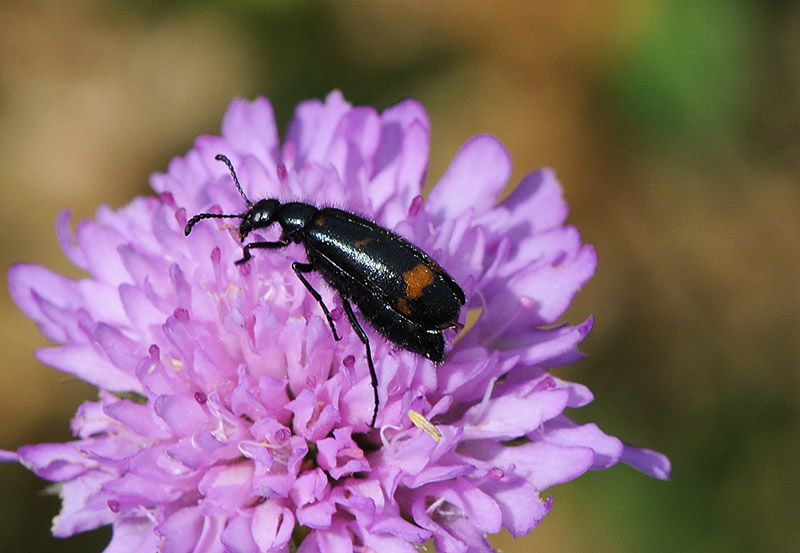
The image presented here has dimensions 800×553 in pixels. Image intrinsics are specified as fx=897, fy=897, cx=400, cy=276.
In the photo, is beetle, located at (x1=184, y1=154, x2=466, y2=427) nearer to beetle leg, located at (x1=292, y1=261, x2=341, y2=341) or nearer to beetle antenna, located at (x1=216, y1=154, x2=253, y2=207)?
beetle leg, located at (x1=292, y1=261, x2=341, y2=341)

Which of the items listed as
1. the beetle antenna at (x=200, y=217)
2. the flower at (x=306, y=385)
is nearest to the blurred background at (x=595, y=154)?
the flower at (x=306, y=385)

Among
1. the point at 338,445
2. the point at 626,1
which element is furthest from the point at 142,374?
the point at 626,1

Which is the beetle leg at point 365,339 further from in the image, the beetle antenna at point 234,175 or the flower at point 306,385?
the beetle antenna at point 234,175

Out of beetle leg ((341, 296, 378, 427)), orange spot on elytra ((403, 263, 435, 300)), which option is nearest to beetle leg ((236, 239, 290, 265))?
beetle leg ((341, 296, 378, 427))

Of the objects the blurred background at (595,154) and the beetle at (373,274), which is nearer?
the beetle at (373,274)

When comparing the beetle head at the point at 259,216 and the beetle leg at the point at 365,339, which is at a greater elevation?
the beetle head at the point at 259,216

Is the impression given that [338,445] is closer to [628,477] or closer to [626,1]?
[628,477]
